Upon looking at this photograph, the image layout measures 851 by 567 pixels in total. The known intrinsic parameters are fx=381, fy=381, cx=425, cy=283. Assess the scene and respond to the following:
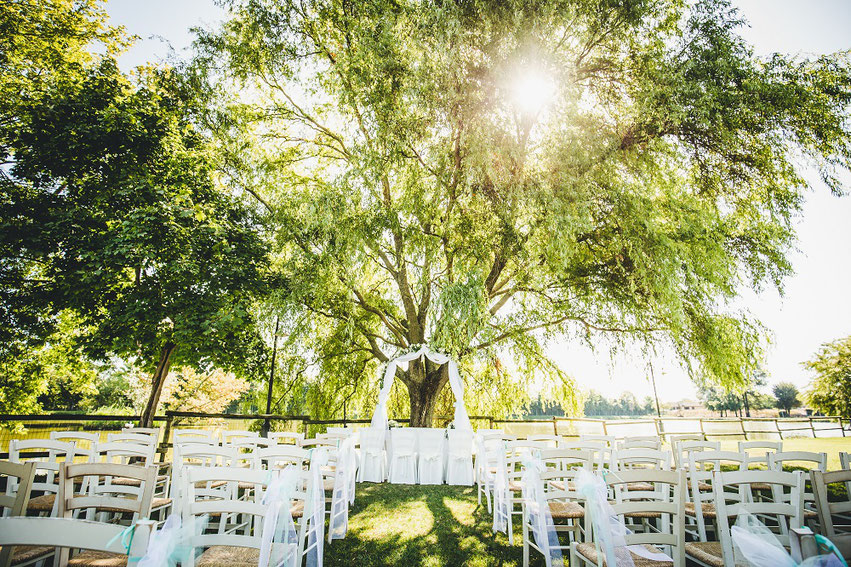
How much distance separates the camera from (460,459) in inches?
330

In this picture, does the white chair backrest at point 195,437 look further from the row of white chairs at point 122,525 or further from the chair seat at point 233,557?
the chair seat at point 233,557

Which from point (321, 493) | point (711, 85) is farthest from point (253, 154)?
point (711, 85)

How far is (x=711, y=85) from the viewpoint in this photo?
25.9ft

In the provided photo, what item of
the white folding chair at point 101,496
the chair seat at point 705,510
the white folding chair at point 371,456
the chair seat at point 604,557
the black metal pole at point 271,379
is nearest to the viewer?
the white folding chair at point 101,496

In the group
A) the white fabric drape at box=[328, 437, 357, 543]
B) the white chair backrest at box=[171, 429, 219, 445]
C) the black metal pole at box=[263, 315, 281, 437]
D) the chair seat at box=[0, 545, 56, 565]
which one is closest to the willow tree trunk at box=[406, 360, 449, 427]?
the black metal pole at box=[263, 315, 281, 437]

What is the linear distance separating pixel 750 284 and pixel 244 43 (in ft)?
47.8

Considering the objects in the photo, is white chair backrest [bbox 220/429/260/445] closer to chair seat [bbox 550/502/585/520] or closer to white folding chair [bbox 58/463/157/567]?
white folding chair [bbox 58/463/157/567]

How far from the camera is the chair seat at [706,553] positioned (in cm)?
292

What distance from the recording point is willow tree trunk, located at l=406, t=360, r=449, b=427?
10922 mm

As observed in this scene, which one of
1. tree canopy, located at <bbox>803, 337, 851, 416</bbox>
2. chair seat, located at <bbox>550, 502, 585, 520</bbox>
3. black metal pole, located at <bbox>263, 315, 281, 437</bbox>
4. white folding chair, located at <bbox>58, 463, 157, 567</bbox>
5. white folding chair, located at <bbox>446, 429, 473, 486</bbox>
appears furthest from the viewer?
tree canopy, located at <bbox>803, 337, 851, 416</bbox>

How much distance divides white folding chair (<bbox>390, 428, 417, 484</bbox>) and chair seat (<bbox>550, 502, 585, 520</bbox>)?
4402 mm

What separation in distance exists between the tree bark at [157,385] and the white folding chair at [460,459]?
6.93 meters

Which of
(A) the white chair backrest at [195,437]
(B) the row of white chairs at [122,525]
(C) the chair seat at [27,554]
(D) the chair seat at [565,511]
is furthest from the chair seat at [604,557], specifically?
(A) the white chair backrest at [195,437]

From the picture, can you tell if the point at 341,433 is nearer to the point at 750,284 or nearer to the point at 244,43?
the point at 750,284
